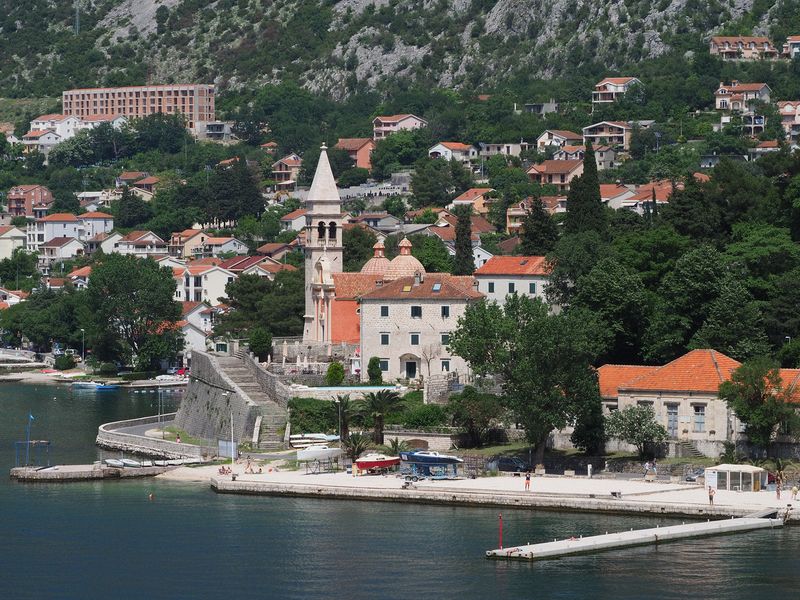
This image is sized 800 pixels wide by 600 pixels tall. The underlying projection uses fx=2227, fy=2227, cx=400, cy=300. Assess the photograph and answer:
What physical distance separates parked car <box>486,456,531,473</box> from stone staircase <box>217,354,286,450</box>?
1032 centimetres

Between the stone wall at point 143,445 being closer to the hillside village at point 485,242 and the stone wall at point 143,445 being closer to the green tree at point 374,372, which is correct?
the green tree at point 374,372

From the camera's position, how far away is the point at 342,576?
62594 mm

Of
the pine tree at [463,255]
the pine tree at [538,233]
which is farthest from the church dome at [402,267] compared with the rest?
the pine tree at [463,255]

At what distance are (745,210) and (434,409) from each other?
18961mm

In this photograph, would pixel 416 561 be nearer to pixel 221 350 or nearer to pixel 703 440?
pixel 703 440

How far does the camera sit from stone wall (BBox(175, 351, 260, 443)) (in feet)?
287

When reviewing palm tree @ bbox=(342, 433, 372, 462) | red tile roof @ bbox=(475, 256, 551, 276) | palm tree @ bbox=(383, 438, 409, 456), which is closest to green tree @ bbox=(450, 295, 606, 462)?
palm tree @ bbox=(383, 438, 409, 456)

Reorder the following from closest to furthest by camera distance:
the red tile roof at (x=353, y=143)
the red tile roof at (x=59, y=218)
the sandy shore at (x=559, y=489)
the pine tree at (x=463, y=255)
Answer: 1. the sandy shore at (x=559, y=489)
2. the pine tree at (x=463, y=255)
3. the red tile roof at (x=59, y=218)
4. the red tile roof at (x=353, y=143)

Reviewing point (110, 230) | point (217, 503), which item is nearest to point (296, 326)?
point (217, 503)

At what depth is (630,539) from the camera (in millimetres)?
65438

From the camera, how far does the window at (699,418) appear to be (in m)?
76.4

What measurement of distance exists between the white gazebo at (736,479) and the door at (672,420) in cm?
435

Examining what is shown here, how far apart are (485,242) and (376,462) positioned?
70.0 m

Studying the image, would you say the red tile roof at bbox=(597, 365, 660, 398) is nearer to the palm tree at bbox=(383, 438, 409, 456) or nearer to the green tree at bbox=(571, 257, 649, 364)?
the green tree at bbox=(571, 257, 649, 364)
